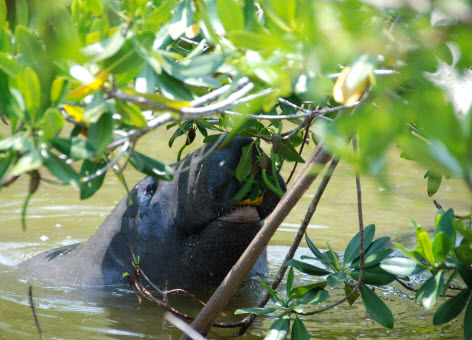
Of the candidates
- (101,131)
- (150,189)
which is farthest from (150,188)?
(101,131)

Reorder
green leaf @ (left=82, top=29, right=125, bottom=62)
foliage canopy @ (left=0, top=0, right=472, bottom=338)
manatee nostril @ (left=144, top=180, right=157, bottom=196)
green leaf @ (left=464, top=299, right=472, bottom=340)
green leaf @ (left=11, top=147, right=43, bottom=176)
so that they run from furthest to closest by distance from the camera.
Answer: manatee nostril @ (left=144, top=180, right=157, bottom=196) → green leaf @ (left=464, top=299, right=472, bottom=340) → green leaf @ (left=11, top=147, right=43, bottom=176) → green leaf @ (left=82, top=29, right=125, bottom=62) → foliage canopy @ (left=0, top=0, right=472, bottom=338)

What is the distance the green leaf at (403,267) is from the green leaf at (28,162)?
44.4 inches

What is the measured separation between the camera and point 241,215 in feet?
9.77

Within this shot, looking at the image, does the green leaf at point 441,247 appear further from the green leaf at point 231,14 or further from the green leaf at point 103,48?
the green leaf at point 103,48

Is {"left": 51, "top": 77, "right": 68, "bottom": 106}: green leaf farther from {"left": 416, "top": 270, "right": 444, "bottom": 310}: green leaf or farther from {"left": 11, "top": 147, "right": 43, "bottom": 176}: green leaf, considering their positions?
{"left": 416, "top": 270, "right": 444, "bottom": 310}: green leaf

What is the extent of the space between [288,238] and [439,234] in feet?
11.8

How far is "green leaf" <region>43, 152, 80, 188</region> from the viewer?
1412 mm

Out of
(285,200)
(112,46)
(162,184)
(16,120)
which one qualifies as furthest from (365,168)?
(162,184)

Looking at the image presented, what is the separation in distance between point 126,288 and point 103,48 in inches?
93.0

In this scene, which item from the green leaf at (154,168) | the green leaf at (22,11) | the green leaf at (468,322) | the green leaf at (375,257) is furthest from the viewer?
the green leaf at (375,257)

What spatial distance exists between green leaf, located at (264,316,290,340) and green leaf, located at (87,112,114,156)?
42.0 inches

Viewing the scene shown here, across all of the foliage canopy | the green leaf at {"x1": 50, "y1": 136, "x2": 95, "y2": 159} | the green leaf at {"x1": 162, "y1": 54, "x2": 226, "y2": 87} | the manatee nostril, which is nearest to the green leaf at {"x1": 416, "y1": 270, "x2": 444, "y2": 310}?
the foliage canopy

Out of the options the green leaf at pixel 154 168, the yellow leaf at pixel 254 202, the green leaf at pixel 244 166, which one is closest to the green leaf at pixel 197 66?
the green leaf at pixel 154 168

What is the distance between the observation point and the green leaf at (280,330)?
2.08 meters
